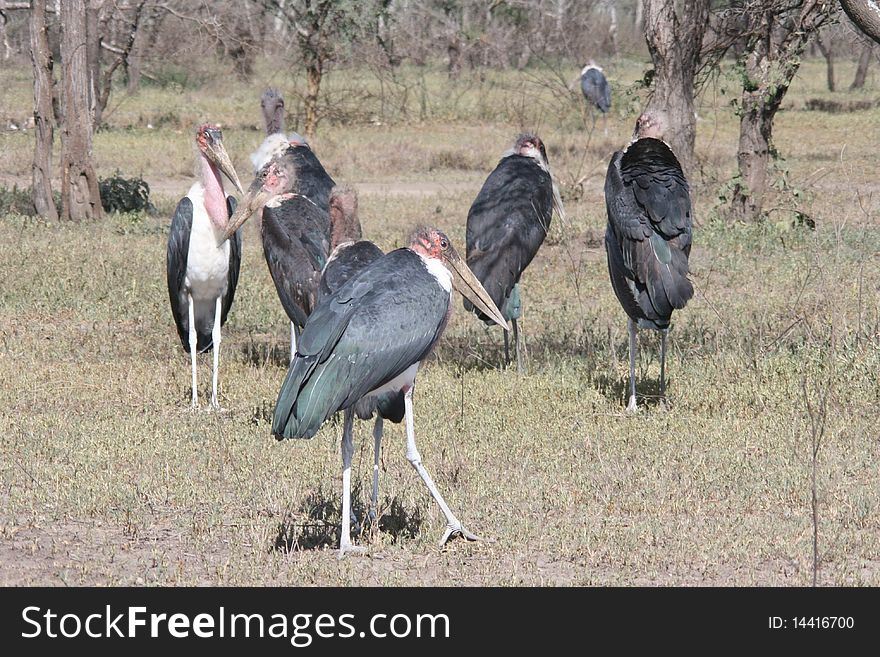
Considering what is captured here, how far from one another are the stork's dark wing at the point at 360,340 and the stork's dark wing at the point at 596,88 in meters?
17.7

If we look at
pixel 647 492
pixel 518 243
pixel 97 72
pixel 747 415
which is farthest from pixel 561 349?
pixel 97 72

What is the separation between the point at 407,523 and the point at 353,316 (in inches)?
31.8

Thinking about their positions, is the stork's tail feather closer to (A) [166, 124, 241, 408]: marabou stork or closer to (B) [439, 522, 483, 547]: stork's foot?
(B) [439, 522, 483, 547]: stork's foot

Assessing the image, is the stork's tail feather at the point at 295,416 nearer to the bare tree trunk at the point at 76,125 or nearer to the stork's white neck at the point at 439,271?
the stork's white neck at the point at 439,271

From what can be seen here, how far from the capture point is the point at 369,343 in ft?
12.3

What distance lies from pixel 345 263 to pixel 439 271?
534 mm

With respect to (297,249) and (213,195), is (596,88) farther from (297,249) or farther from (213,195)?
(297,249)

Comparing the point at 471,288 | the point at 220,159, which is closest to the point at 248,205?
the point at 220,159

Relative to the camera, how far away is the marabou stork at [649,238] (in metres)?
5.29

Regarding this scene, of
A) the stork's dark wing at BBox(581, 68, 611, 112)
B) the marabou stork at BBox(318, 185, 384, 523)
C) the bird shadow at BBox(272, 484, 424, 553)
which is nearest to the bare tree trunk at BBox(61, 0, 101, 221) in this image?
the marabou stork at BBox(318, 185, 384, 523)

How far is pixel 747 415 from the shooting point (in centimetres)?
542

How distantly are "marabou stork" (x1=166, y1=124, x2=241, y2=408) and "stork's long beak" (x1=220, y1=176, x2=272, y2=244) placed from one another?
7.7 inches

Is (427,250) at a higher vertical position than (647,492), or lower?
higher

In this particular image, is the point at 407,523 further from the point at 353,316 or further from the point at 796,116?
the point at 796,116
